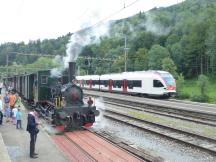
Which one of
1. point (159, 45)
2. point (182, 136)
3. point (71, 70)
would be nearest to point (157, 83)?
point (71, 70)

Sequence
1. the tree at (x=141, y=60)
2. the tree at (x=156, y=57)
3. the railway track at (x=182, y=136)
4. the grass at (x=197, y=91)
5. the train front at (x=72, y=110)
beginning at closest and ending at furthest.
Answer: the railway track at (x=182, y=136) < the train front at (x=72, y=110) < the grass at (x=197, y=91) < the tree at (x=156, y=57) < the tree at (x=141, y=60)

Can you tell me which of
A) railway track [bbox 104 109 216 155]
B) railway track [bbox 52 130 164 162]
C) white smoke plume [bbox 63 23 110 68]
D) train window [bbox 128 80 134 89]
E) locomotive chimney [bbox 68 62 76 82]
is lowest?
railway track [bbox 52 130 164 162]

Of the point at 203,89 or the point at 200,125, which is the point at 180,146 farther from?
the point at 203,89

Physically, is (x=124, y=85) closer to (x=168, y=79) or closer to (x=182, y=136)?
(x=168, y=79)

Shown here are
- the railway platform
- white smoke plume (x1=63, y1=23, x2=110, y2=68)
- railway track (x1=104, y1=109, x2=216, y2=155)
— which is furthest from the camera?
white smoke plume (x1=63, y1=23, x2=110, y2=68)

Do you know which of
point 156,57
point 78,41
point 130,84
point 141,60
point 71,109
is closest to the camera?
point 71,109

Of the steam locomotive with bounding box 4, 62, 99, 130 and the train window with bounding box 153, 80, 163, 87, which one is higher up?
the train window with bounding box 153, 80, 163, 87

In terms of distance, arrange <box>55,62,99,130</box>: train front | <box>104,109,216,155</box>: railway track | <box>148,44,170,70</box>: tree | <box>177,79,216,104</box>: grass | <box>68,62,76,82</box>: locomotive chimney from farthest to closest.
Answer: <box>148,44,170,70</box>: tree → <box>177,79,216,104</box>: grass → <box>68,62,76,82</box>: locomotive chimney → <box>55,62,99,130</box>: train front → <box>104,109,216,155</box>: railway track

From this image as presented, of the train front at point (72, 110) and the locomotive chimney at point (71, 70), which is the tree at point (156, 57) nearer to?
the locomotive chimney at point (71, 70)

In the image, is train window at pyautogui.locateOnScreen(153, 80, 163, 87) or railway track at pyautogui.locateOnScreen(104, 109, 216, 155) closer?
railway track at pyautogui.locateOnScreen(104, 109, 216, 155)

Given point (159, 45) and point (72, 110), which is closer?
point (72, 110)

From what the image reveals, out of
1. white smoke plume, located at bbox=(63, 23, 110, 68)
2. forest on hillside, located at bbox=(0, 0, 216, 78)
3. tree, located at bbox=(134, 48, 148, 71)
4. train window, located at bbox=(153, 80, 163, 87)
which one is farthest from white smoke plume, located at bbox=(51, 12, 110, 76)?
tree, located at bbox=(134, 48, 148, 71)

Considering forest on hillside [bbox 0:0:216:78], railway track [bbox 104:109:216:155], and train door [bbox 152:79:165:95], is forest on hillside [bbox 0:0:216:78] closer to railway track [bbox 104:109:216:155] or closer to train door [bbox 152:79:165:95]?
train door [bbox 152:79:165:95]

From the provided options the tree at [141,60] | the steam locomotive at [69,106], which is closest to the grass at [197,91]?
the tree at [141,60]
